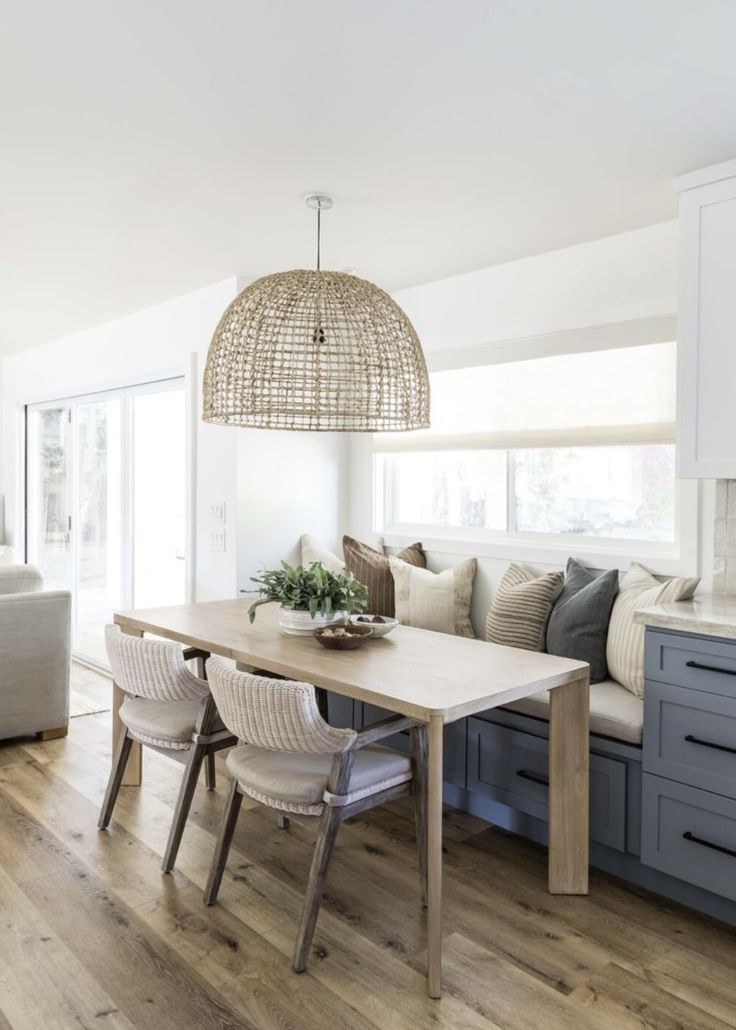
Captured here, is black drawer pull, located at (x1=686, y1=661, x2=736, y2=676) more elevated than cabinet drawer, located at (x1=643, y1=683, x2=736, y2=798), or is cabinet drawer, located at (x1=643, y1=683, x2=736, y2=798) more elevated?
black drawer pull, located at (x1=686, y1=661, x2=736, y2=676)

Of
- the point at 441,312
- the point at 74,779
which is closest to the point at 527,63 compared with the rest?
the point at 441,312

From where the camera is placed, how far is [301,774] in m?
2.30

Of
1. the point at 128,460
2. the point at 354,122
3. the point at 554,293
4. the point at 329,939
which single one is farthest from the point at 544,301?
the point at 128,460

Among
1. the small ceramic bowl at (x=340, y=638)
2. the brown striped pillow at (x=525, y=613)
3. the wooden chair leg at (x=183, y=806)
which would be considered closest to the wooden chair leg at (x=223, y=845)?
the wooden chair leg at (x=183, y=806)

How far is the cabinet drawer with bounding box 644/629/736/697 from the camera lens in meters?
2.33

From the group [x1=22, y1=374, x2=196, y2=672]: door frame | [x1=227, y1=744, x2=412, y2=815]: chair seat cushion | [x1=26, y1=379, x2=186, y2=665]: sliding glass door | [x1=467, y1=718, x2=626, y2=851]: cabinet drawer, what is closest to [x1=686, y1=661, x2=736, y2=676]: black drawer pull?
[x1=467, y1=718, x2=626, y2=851]: cabinet drawer

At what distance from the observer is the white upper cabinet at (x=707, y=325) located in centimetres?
263

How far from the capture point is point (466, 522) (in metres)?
4.18

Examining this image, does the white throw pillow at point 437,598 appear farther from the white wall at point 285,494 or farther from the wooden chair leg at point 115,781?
A: the wooden chair leg at point 115,781

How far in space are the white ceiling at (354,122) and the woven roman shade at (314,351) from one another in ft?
1.49

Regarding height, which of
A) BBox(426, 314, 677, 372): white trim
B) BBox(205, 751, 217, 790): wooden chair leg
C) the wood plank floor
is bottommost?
the wood plank floor

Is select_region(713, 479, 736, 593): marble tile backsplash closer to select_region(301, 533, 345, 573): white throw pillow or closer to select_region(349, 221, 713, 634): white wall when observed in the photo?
select_region(349, 221, 713, 634): white wall

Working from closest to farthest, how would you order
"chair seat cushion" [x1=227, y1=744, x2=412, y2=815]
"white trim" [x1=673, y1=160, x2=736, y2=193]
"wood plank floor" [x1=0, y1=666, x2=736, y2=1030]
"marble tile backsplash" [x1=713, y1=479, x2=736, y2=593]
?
"wood plank floor" [x1=0, y1=666, x2=736, y2=1030] → "chair seat cushion" [x1=227, y1=744, x2=412, y2=815] → "white trim" [x1=673, y1=160, x2=736, y2=193] → "marble tile backsplash" [x1=713, y1=479, x2=736, y2=593]

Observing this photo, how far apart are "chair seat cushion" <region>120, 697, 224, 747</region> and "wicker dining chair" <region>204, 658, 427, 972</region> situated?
1.13 feet
